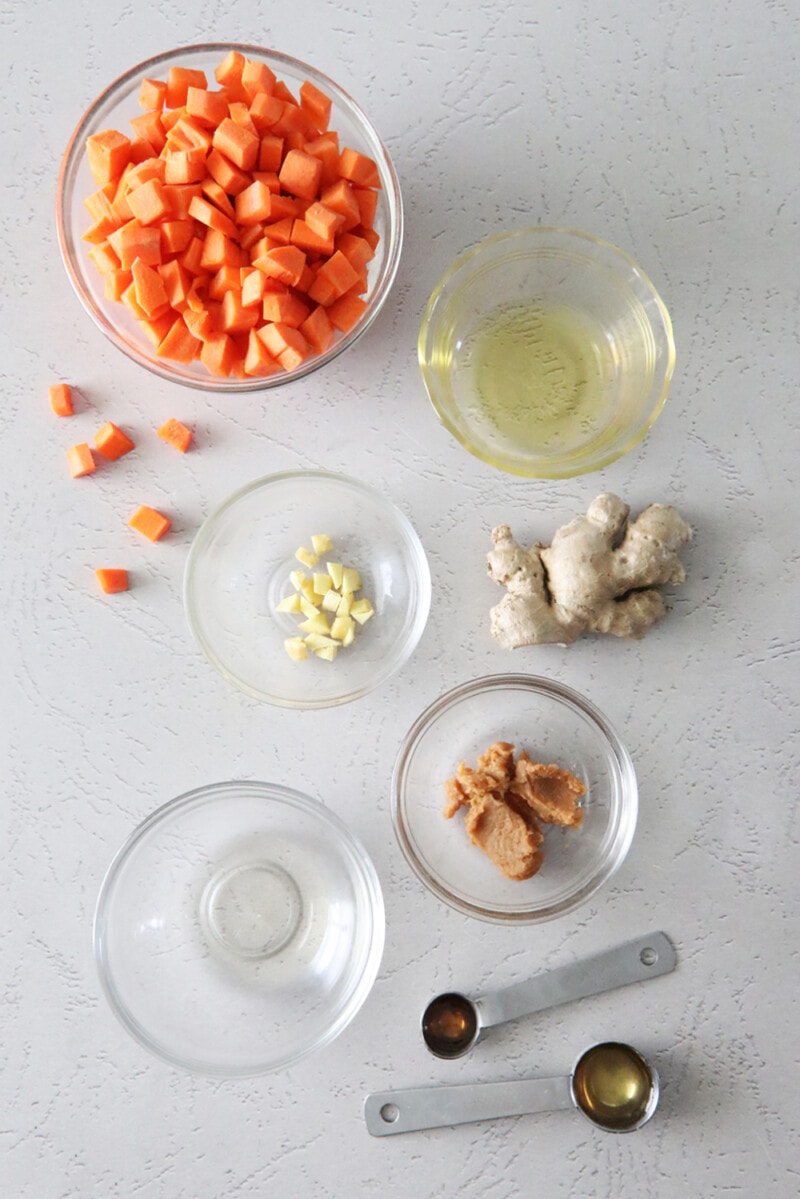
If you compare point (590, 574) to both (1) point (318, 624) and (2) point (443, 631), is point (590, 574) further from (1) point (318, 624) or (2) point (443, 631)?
(1) point (318, 624)

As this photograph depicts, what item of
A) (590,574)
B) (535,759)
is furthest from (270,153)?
(535,759)

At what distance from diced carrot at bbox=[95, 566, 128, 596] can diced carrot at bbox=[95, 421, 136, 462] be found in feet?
0.64

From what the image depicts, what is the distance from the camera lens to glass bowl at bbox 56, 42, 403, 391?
4.88 feet

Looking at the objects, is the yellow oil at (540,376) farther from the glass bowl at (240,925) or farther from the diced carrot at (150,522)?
the glass bowl at (240,925)

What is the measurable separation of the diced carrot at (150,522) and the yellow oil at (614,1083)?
3.64ft

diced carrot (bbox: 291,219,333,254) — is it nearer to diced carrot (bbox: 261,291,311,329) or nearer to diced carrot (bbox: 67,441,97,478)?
diced carrot (bbox: 261,291,311,329)

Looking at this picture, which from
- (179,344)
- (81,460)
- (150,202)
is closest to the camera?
(150,202)

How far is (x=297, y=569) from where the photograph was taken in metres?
1.61

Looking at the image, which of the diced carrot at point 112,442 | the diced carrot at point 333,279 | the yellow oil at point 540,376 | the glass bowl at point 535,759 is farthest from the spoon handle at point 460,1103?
the diced carrot at point 333,279

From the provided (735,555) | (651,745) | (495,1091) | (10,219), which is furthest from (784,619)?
(10,219)

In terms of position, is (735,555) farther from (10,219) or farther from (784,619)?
(10,219)

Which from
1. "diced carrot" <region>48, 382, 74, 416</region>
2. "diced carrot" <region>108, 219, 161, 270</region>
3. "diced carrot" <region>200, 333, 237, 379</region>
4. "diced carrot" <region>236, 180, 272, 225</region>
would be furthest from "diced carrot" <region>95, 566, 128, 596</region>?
"diced carrot" <region>236, 180, 272, 225</region>

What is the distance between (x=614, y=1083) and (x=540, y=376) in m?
1.18

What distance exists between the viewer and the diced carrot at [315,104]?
1419 millimetres
